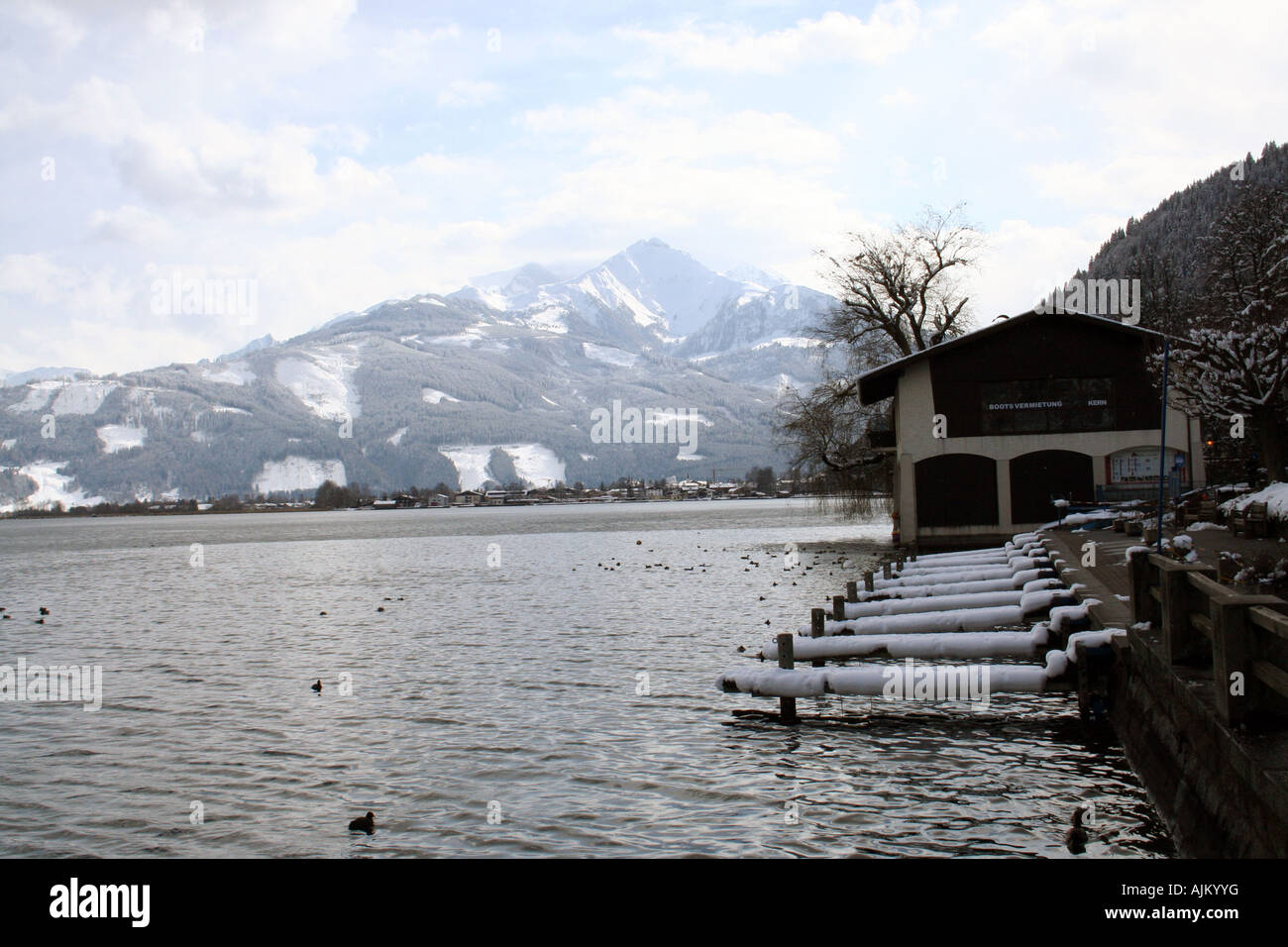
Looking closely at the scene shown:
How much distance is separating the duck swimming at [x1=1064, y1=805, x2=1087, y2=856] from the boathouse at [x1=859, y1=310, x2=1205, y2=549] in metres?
33.2

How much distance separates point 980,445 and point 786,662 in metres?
29.3

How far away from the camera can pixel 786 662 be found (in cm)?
1653

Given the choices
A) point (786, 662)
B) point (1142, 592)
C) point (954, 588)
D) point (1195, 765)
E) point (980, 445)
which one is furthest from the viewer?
point (980, 445)

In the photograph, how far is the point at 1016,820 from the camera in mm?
10914

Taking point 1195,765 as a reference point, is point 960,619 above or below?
above

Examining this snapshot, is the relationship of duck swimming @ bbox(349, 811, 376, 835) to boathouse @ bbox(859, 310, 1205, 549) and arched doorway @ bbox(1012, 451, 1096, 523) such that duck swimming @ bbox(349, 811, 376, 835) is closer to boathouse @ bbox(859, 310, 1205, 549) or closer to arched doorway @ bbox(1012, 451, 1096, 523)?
boathouse @ bbox(859, 310, 1205, 549)

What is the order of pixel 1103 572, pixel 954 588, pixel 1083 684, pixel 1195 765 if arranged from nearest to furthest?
pixel 1195 765, pixel 1083 684, pixel 1103 572, pixel 954 588

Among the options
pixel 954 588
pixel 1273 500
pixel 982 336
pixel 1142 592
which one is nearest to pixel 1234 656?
pixel 1142 592

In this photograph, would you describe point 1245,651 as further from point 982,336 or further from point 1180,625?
point 982,336

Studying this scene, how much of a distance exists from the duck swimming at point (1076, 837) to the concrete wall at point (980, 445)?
111 ft

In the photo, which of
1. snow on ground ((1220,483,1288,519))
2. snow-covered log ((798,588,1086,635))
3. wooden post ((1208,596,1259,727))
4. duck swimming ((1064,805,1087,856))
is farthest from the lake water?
snow on ground ((1220,483,1288,519))

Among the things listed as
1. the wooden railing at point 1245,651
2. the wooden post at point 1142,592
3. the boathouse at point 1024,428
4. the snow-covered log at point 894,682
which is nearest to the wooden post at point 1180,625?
the wooden railing at point 1245,651
